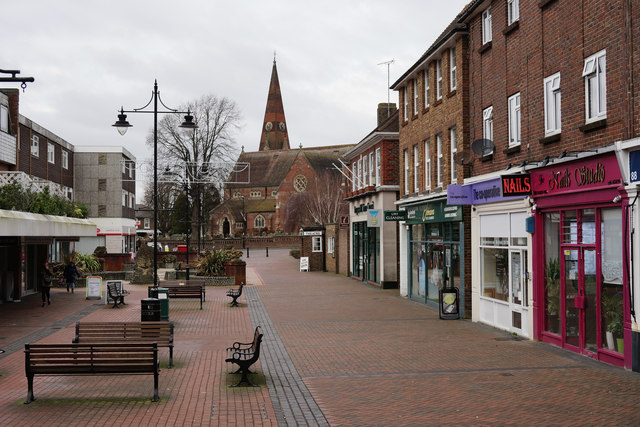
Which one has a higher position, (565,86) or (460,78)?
(460,78)

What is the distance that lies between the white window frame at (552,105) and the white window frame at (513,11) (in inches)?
93.8

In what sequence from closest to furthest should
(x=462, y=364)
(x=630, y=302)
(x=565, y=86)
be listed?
1. (x=630, y=302)
2. (x=462, y=364)
3. (x=565, y=86)

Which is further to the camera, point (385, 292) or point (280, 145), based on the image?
point (280, 145)

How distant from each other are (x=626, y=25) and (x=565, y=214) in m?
3.76

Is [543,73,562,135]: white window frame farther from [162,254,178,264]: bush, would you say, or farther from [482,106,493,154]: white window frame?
[162,254,178,264]: bush

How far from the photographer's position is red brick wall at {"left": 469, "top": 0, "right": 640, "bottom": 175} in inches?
429

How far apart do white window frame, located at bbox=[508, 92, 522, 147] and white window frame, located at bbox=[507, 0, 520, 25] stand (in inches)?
69.9

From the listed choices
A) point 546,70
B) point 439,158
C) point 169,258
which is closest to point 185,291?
point 439,158

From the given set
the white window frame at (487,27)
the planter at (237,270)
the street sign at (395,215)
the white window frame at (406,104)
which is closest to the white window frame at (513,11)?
the white window frame at (487,27)

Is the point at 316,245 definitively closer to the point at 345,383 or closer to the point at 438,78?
the point at 438,78

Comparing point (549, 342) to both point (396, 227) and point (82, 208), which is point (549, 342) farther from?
point (82, 208)

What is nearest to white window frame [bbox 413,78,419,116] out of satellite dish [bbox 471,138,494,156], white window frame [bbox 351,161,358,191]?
satellite dish [bbox 471,138,494,156]

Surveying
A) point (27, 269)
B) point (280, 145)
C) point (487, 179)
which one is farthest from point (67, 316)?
point (280, 145)

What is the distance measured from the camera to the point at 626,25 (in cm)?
1055
